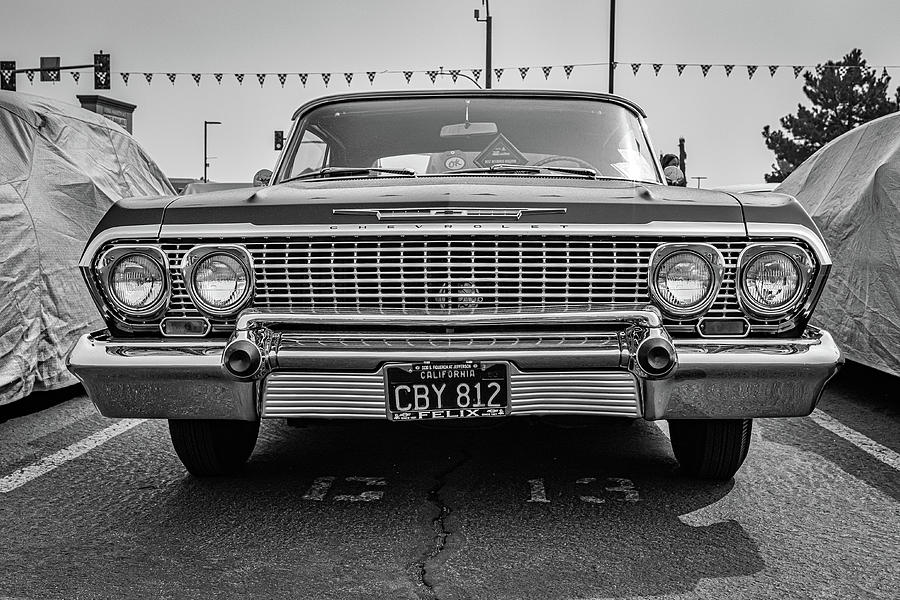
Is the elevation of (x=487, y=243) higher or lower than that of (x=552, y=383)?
higher

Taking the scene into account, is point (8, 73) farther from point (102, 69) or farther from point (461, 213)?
point (461, 213)

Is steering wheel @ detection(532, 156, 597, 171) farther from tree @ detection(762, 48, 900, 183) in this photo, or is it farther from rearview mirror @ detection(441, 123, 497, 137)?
tree @ detection(762, 48, 900, 183)

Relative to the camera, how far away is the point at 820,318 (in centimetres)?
626

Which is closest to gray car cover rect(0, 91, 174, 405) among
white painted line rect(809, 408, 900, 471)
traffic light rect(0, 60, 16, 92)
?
white painted line rect(809, 408, 900, 471)

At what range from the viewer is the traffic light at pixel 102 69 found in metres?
23.6

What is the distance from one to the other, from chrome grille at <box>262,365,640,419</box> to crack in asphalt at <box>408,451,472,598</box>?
1.47ft

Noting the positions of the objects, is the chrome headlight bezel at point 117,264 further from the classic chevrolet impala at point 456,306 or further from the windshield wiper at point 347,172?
the windshield wiper at point 347,172

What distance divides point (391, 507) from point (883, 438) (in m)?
2.59

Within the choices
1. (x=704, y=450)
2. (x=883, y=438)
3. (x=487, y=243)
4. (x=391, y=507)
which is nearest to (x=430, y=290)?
(x=487, y=243)

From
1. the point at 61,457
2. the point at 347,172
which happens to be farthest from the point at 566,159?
the point at 61,457

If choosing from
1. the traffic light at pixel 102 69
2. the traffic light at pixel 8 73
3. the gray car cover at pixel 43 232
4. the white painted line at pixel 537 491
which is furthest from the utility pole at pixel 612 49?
the white painted line at pixel 537 491

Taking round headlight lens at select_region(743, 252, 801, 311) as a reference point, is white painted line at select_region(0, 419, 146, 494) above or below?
below

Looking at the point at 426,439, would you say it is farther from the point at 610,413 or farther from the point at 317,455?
the point at 610,413

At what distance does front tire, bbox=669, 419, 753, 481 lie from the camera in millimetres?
3686
